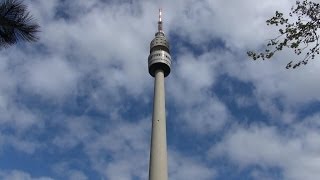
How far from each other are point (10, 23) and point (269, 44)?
313 inches

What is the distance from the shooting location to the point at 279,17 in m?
14.1

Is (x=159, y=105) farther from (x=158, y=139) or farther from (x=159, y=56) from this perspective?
(x=159, y=56)

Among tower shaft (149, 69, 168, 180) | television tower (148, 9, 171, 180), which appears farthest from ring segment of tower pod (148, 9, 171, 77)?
tower shaft (149, 69, 168, 180)

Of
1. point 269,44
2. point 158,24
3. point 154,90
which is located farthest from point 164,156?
point 269,44

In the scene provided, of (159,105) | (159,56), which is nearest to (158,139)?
(159,105)

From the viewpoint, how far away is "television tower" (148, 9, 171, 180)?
8606cm

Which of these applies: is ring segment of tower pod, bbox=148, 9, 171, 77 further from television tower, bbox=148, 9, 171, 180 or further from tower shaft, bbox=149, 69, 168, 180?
tower shaft, bbox=149, 69, 168, 180

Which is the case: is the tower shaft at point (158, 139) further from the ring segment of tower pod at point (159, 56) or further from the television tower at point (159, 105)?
the ring segment of tower pod at point (159, 56)

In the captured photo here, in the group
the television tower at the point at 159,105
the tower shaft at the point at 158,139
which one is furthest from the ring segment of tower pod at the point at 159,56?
the tower shaft at the point at 158,139

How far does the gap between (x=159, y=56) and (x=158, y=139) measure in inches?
880

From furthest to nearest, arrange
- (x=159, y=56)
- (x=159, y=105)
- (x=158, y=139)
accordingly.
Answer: (x=159, y=56), (x=159, y=105), (x=158, y=139)

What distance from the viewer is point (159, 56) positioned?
10275cm

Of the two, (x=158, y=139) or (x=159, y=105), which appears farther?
(x=159, y=105)

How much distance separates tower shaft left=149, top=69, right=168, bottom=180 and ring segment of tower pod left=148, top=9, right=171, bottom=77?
4606mm
